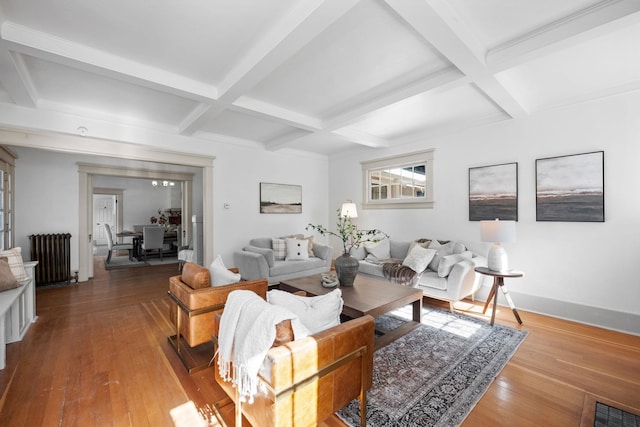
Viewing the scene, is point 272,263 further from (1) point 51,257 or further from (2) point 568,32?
(2) point 568,32

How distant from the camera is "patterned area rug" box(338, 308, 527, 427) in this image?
1.79m

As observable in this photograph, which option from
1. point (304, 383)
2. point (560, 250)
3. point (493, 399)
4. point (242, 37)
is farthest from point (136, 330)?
point (560, 250)

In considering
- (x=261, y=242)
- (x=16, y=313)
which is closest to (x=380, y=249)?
(x=261, y=242)

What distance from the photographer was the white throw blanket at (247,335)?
4.33 feet

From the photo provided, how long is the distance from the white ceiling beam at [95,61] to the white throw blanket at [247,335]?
7.74 feet

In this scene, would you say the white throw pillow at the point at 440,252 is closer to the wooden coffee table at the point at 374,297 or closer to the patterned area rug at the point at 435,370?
the patterned area rug at the point at 435,370

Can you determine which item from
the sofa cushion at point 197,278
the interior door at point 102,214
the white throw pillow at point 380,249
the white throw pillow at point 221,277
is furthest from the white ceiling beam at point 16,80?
the interior door at point 102,214

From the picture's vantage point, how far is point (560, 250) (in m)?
3.47

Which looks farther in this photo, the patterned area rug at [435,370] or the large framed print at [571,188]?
the large framed print at [571,188]

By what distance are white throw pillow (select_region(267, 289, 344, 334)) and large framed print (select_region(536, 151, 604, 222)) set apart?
336 centimetres

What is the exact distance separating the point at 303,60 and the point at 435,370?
294 centimetres

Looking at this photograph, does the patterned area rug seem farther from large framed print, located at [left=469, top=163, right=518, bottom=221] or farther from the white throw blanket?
large framed print, located at [left=469, top=163, right=518, bottom=221]

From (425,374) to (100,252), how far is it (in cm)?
1068

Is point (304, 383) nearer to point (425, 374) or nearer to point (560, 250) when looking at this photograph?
point (425, 374)
